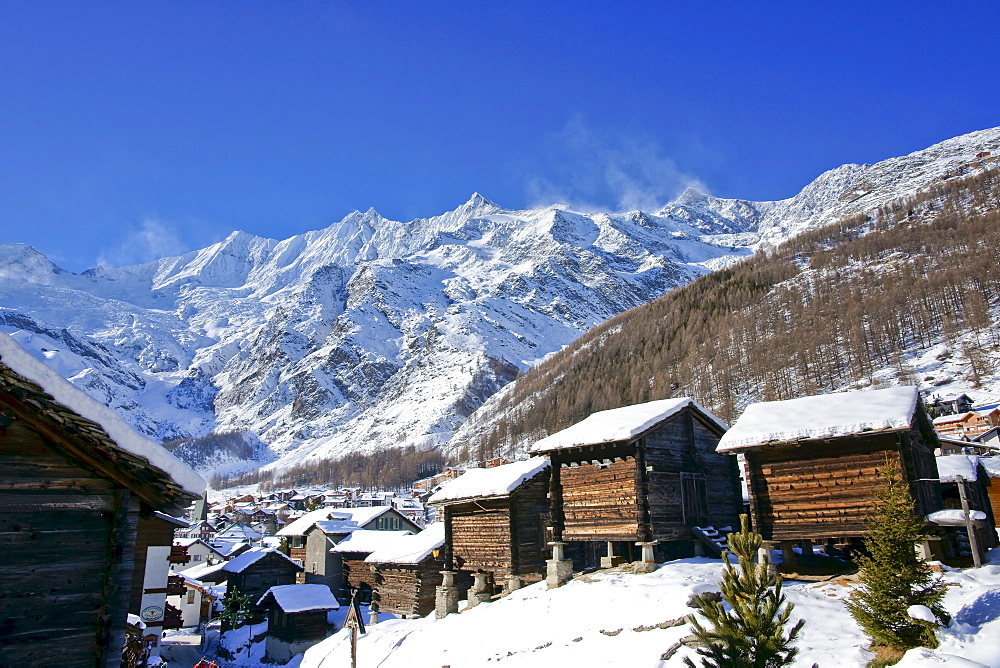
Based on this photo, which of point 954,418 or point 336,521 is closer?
point 336,521

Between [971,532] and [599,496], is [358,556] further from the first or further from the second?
[971,532]

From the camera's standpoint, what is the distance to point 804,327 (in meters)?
123

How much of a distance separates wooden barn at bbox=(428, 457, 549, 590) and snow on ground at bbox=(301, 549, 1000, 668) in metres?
2.49

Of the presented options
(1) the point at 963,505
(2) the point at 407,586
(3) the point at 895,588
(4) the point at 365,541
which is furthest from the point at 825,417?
(4) the point at 365,541

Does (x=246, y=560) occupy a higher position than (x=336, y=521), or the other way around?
(x=336, y=521)

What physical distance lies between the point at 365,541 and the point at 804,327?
335 feet

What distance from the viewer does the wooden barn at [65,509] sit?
744 centimetres

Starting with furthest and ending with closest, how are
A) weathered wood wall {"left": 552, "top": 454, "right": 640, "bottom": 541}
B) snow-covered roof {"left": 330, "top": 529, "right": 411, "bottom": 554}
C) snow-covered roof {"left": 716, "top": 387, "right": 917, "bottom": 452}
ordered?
snow-covered roof {"left": 330, "top": 529, "right": 411, "bottom": 554}, weathered wood wall {"left": 552, "top": 454, "right": 640, "bottom": 541}, snow-covered roof {"left": 716, "top": 387, "right": 917, "bottom": 452}

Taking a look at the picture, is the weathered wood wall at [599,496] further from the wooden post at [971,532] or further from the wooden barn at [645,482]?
the wooden post at [971,532]

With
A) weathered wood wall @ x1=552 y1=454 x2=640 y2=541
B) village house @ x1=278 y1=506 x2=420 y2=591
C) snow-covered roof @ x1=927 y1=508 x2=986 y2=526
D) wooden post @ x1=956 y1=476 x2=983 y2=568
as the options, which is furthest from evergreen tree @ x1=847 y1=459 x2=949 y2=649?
village house @ x1=278 y1=506 x2=420 y2=591

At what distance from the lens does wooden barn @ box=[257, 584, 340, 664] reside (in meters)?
41.3

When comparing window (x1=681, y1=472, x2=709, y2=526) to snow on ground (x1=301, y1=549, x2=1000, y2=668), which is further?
window (x1=681, y1=472, x2=709, y2=526)

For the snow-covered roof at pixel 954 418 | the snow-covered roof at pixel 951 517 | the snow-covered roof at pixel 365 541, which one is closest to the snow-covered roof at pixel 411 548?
the snow-covered roof at pixel 365 541

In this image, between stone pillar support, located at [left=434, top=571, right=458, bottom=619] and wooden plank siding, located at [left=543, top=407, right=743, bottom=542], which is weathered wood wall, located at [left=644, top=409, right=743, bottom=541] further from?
stone pillar support, located at [left=434, top=571, right=458, bottom=619]
